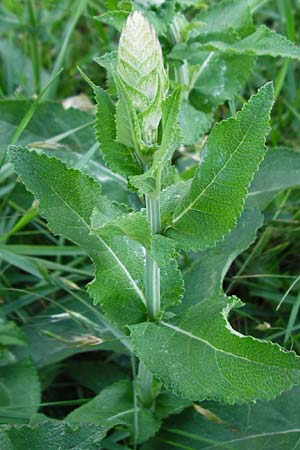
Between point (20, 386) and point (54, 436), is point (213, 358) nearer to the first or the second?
point (54, 436)

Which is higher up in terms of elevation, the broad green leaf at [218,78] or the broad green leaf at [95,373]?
the broad green leaf at [218,78]

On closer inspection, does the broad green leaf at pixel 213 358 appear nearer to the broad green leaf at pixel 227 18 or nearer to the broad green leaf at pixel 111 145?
the broad green leaf at pixel 111 145

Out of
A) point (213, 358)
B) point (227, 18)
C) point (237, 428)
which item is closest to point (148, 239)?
point (213, 358)

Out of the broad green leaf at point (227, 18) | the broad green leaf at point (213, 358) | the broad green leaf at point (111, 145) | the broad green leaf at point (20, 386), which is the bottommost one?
the broad green leaf at point (20, 386)

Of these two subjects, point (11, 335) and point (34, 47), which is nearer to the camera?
point (11, 335)

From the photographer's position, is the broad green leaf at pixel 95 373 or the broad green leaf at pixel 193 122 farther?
the broad green leaf at pixel 193 122

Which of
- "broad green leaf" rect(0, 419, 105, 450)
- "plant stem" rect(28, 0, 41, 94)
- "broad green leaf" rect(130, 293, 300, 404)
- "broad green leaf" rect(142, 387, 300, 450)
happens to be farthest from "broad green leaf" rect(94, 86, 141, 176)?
"plant stem" rect(28, 0, 41, 94)

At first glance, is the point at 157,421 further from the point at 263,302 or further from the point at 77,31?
the point at 77,31

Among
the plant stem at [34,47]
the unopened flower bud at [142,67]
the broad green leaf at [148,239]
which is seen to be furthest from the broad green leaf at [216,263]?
the plant stem at [34,47]
